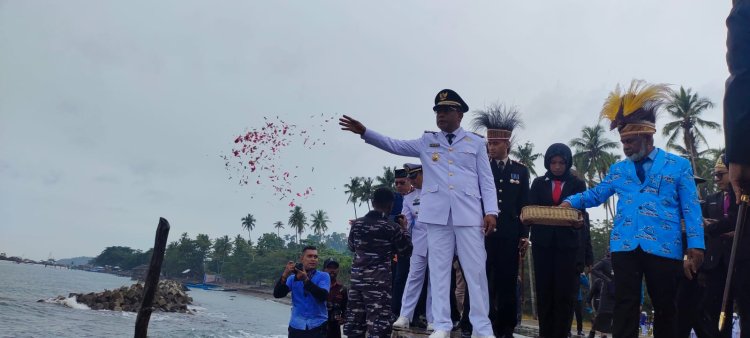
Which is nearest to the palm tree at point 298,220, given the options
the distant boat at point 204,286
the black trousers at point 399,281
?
the distant boat at point 204,286

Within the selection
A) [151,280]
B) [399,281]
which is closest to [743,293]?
[399,281]

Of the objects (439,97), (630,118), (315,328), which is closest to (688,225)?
(630,118)

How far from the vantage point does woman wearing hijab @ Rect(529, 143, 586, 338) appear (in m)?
5.73

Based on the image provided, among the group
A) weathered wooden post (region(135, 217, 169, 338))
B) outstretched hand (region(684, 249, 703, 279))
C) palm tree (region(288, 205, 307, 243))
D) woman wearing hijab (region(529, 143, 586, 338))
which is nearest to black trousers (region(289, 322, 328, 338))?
weathered wooden post (region(135, 217, 169, 338))

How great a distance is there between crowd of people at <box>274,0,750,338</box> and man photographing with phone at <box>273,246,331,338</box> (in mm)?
16

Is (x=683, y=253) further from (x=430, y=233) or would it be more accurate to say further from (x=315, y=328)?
(x=315, y=328)

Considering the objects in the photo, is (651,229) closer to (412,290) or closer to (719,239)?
(719,239)

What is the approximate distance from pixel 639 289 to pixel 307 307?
A: 4.42 m

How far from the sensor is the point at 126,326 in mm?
48688

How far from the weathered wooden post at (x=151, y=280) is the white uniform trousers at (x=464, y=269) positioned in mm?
4082

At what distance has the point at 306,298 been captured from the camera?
754cm

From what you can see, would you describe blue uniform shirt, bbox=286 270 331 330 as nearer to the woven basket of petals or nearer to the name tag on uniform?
the name tag on uniform

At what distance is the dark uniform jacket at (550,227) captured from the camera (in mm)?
5715

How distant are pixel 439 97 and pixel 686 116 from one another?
168 feet
